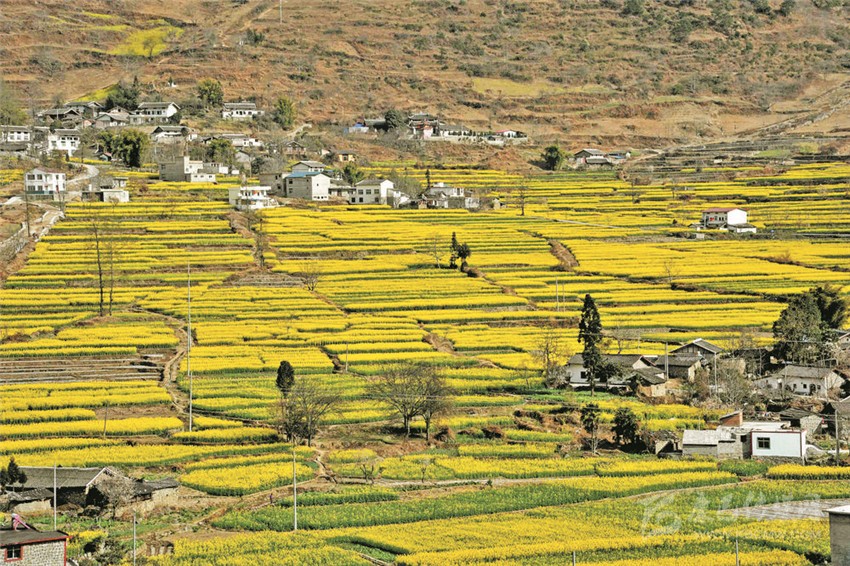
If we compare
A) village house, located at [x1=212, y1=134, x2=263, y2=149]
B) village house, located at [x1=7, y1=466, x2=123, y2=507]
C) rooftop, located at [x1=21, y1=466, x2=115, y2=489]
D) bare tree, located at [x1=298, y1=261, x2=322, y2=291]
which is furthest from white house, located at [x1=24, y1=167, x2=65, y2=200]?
village house, located at [x1=7, y1=466, x2=123, y2=507]

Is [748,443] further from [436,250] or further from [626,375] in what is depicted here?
[436,250]

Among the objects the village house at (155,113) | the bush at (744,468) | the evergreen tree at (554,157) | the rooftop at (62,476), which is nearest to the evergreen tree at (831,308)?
the bush at (744,468)

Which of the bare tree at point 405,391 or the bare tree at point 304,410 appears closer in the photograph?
the bare tree at point 304,410

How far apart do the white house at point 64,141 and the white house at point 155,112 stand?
8.18 meters

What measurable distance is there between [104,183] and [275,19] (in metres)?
67.1

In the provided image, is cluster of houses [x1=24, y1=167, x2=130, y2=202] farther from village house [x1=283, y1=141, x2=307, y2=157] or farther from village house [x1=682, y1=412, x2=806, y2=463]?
village house [x1=682, y1=412, x2=806, y2=463]

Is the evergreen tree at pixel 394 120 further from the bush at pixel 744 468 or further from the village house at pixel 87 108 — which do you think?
the bush at pixel 744 468

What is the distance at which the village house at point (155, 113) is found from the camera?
112m

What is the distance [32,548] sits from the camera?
25266 millimetres

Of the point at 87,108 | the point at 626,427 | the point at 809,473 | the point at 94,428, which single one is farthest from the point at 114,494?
the point at 87,108

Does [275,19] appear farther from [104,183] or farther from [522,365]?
[522,365]

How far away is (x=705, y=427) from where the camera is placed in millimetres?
42375

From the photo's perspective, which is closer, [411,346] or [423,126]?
[411,346]

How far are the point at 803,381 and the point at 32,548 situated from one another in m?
30.7
